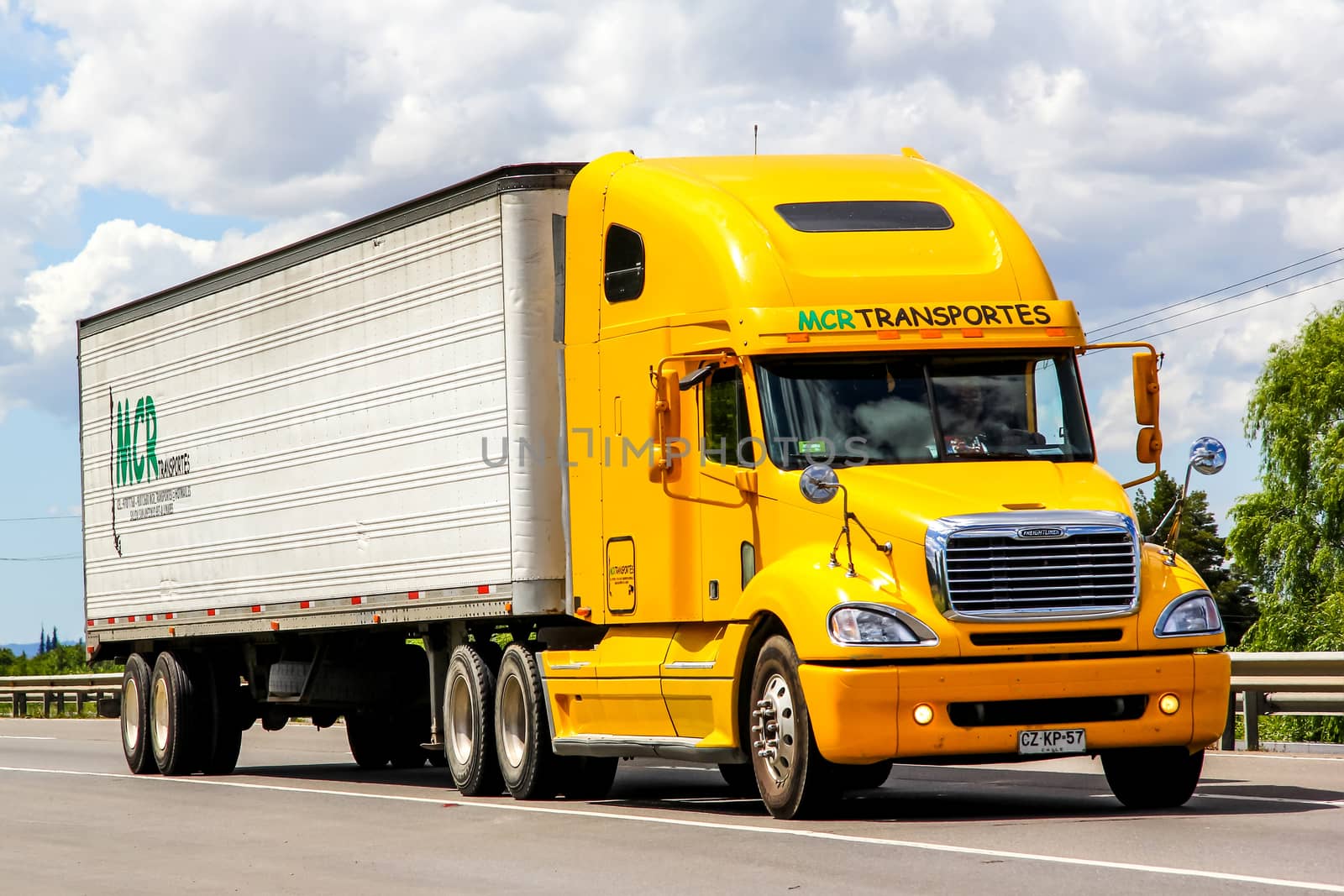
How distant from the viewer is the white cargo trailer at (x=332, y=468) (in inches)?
602

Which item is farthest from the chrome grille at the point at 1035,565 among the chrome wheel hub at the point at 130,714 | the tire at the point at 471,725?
the chrome wheel hub at the point at 130,714

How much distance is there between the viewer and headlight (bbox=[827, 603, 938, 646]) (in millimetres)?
11594

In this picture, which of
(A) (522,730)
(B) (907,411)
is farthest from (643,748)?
(B) (907,411)

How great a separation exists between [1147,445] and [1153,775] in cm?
199

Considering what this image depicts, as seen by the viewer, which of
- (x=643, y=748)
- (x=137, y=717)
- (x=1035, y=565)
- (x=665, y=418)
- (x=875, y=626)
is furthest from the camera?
(x=137, y=717)

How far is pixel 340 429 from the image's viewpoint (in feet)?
58.1

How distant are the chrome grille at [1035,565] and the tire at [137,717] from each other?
11.8 metres

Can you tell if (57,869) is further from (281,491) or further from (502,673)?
(281,491)

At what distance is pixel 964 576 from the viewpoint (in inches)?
459

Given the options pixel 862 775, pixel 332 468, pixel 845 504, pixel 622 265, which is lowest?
pixel 862 775

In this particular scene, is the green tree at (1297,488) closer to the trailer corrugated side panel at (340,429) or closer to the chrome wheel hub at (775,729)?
the trailer corrugated side panel at (340,429)

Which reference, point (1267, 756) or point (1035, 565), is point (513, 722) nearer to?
point (1035, 565)

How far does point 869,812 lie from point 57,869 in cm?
474

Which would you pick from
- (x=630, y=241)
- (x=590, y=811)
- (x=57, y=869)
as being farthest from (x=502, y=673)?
(x=57, y=869)
